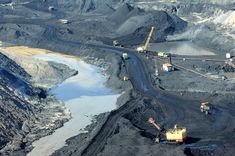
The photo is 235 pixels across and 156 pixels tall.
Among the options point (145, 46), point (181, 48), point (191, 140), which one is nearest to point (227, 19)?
point (181, 48)

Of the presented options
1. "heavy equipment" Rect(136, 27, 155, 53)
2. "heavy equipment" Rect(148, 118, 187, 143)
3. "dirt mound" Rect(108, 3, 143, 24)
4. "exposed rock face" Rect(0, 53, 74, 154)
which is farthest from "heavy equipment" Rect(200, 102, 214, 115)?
"dirt mound" Rect(108, 3, 143, 24)

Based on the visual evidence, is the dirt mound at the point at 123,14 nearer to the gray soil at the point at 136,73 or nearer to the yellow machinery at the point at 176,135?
the gray soil at the point at 136,73

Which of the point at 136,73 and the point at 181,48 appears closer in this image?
the point at 136,73

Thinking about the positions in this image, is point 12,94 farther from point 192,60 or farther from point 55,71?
point 192,60

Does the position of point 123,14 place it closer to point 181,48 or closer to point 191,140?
point 181,48

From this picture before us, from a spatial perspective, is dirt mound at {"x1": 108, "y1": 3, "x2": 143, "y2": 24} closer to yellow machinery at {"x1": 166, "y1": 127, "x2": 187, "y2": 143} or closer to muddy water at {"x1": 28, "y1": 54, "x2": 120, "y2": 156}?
muddy water at {"x1": 28, "y1": 54, "x2": 120, "y2": 156}
